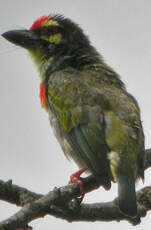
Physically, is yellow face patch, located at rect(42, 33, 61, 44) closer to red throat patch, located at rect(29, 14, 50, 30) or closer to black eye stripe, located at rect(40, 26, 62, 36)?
black eye stripe, located at rect(40, 26, 62, 36)

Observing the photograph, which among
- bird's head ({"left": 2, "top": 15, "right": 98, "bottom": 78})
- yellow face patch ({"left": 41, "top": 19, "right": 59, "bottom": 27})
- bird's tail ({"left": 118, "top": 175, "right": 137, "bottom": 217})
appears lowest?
bird's tail ({"left": 118, "top": 175, "right": 137, "bottom": 217})

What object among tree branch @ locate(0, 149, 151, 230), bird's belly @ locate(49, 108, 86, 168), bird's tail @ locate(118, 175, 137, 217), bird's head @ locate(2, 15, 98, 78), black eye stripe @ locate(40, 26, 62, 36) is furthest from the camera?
black eye stripe @ locate(40, 26, 62, 36)

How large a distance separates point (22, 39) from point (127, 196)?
321 cm

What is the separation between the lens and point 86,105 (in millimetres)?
5789

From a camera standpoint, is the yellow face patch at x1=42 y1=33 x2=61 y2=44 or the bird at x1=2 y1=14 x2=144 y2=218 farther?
the yellow face patch at x1=42 y1=33 x2=61 y2=44

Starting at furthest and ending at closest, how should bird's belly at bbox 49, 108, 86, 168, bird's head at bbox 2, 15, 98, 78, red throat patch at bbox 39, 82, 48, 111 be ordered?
bird's head at bbox 2, 15, 98, 78
red throat patch at bbox 39, 82, 48, 111
bird's belly at bbox 49, 108, 86, 168

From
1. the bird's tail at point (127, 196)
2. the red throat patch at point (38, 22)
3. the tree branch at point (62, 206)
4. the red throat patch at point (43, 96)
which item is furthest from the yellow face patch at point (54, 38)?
the tree branch at point (62, 206)

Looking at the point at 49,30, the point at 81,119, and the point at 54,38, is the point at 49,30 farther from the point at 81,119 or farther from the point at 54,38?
the point at 81,119

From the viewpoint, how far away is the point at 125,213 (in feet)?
15.2

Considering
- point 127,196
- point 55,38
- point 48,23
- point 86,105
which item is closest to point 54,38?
point 55,38

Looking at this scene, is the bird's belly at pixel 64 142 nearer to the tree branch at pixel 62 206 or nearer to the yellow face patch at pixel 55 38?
the tree branch at pixel 62 206

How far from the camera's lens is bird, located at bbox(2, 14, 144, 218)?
515cm

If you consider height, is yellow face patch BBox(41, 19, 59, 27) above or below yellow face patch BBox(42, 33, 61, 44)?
above

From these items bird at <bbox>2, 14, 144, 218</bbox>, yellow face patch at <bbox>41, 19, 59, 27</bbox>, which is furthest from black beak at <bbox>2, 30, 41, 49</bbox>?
yellow face patch at <bbox>41, 19, 59, 27</bbox>
